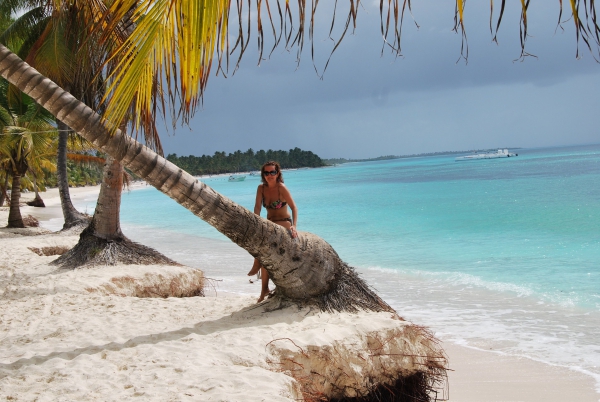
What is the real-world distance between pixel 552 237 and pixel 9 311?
14.4 metres

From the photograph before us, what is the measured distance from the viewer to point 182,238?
19922 millimetres

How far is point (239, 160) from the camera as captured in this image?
13138cm

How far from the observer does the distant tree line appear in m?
117

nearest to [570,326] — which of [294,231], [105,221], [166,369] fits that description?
[294,231]

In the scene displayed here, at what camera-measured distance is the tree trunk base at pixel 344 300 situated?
516 centimetres

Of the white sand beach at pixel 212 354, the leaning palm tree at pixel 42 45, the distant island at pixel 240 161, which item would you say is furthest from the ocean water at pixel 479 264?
the distant island at pixel 240 161

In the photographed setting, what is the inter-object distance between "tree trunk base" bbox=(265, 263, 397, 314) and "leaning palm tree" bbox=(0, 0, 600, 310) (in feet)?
0.04

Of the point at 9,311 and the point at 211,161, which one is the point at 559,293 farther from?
the point at 211,161

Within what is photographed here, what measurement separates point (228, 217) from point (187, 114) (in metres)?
1.52

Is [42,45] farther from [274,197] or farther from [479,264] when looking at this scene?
[479,264]

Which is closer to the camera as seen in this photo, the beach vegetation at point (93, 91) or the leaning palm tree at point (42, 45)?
the beach vegetation at point (93, 91)

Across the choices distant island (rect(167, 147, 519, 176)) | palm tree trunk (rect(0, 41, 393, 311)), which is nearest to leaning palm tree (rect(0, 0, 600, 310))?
palm tree trunk (rect(0, 41, 393, 311))

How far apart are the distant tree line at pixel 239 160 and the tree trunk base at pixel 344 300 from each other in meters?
101

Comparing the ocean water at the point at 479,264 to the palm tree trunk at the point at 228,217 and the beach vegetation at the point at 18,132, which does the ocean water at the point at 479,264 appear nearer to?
the palm tree trunk at the point at 228,217
